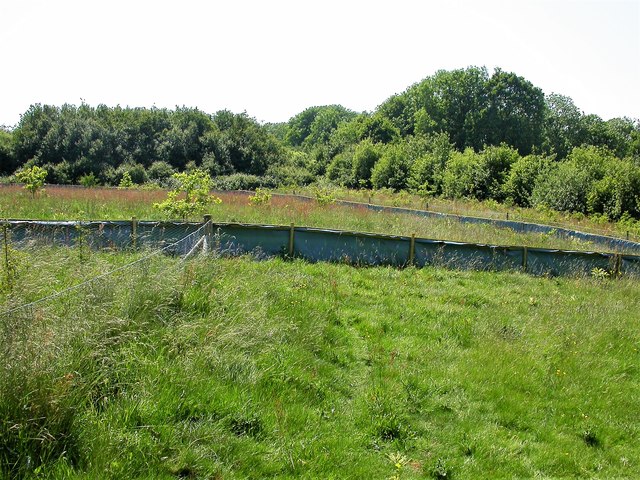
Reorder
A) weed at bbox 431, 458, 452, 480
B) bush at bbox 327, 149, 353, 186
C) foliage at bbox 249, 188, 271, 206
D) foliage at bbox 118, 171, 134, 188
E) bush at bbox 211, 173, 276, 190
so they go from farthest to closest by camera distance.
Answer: bush at bbox 327, 149, 353, 186 < bush at bbox 211, 173, 276, 190 < foliage at bbox 118, 171, 134, 188 < foliage at bbox 249, 188, 271, 206 < weed at bbox 431, 458, 452, 480

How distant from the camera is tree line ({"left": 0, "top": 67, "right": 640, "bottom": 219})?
3054 centimetres

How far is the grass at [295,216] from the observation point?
16859mm

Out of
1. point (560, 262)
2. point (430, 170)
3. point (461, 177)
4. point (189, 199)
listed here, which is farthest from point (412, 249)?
point (430, 170)

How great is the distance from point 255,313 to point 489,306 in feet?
17.8

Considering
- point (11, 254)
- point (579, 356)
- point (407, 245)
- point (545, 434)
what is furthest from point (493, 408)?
point (407, 245)

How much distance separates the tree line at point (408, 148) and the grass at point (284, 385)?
72.0ft

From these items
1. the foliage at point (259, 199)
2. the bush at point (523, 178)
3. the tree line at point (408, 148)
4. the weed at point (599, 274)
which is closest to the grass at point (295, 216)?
the foliage at point (259, 199)

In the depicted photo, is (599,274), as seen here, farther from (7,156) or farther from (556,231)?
(7,156)

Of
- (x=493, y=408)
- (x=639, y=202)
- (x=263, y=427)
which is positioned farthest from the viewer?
(x=639, y=202)

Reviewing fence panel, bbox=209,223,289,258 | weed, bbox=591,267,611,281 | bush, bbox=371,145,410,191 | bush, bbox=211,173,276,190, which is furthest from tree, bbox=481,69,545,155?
fence panel, bbox=209,223,289,258

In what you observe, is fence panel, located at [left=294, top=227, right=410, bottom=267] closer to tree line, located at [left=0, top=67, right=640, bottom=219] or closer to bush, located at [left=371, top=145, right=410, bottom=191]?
tree line, located at [left=0, top=67, right=640, bottom=219]

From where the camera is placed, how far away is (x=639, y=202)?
79.2ft

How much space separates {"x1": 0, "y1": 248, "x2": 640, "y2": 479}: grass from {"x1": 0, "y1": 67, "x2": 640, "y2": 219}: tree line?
A: 2195 cm

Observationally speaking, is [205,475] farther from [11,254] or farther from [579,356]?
[579,356]
